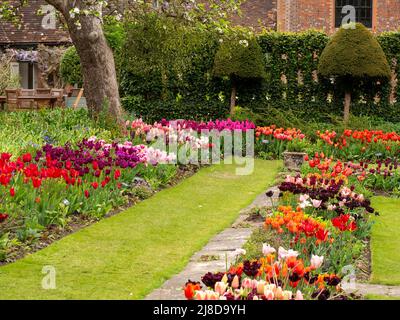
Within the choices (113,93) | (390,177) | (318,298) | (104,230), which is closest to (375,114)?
(113,93)

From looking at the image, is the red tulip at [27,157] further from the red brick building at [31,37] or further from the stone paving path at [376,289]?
the red brick building at [31,37]

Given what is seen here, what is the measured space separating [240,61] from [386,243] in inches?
557

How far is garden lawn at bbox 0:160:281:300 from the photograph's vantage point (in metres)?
6.72

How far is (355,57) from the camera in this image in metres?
22.0

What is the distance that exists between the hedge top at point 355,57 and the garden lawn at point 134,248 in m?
10.8

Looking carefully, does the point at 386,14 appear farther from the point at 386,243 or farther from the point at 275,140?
the point at 386,243

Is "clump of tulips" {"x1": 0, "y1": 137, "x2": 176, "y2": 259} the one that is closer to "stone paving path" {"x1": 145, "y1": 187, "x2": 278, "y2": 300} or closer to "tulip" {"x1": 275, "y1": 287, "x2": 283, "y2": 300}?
"stone paving path" {"x1": 145, "y1": 187, "x2": 278, "y2": 300}

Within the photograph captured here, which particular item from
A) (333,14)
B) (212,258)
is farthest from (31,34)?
(212,258)

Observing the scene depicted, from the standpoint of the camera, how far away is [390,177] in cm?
1228

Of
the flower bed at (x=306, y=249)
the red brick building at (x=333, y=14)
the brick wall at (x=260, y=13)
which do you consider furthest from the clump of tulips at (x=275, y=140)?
the brick wall at (x=260, y=13)

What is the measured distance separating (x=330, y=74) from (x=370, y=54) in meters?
1.30

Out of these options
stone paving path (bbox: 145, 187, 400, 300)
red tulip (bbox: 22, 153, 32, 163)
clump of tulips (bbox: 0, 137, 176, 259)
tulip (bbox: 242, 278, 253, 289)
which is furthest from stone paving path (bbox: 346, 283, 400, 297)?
red tulip (bbox: 22, 153, 32, 163)
